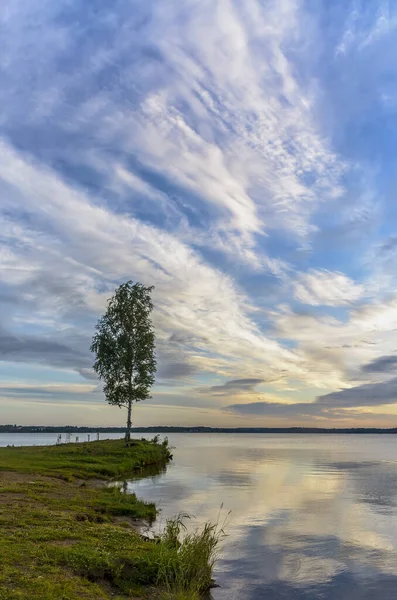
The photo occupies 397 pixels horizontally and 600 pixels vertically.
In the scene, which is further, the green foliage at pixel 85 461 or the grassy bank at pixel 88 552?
the green foliage at pixel 85 461

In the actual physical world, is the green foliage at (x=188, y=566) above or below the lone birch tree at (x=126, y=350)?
below

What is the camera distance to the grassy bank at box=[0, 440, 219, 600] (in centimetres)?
1362

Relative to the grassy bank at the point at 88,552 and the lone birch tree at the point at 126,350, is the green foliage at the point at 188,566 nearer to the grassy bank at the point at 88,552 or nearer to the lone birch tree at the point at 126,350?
the grassy bank at the point at 88,552

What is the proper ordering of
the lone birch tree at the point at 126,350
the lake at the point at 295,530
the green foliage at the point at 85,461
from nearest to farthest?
the lake at the point at 295,530, the green foliage at the point at 85,461, the lone birch tree at the point at 126,350

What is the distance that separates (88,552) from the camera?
16406mm

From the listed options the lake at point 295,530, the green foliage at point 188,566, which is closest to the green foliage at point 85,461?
the lake at point 295,530

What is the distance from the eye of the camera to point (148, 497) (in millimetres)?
36688

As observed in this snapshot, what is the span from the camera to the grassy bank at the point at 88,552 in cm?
1362

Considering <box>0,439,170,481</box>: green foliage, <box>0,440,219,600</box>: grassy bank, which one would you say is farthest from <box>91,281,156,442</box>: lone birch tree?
<box>0,440,219,600</box>: grassy bank

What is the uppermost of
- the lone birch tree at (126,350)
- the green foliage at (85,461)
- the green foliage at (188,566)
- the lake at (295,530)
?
the lone birch tree at (126,350)

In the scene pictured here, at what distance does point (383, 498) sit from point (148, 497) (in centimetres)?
1914

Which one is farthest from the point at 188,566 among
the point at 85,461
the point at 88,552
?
the point at 85,461

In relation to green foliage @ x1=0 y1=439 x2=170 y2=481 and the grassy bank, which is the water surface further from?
green foliage @ x1=0 y1=439 x2=170 y2=481

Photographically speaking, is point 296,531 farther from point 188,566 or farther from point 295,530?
point 188,566
